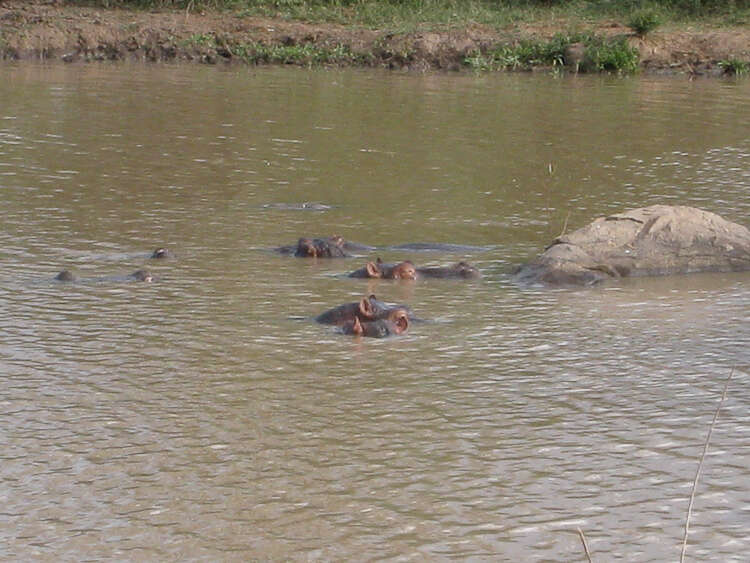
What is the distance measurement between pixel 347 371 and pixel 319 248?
256 centimetres

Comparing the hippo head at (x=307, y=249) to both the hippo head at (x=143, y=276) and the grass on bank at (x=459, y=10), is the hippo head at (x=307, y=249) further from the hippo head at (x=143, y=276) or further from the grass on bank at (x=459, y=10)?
the grass on bank at (x=459, y=10)

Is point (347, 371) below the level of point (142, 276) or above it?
below

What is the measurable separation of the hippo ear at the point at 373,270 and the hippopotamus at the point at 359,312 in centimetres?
95

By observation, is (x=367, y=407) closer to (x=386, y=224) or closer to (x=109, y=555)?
(x=109, y=555)

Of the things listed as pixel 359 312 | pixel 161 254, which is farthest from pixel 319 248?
pixel 359 312

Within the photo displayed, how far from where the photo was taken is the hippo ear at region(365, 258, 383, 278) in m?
8.53

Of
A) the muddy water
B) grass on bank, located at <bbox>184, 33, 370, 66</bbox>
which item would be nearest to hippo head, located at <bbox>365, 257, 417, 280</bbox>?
the muddy water

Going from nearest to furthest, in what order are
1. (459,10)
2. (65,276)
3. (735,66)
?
1. (65,276)
2. (735,66)
3. (459,10)

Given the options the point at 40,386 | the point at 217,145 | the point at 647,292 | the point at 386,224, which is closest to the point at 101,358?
the point at 40,386

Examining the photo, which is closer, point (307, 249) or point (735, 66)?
point (307, 249)

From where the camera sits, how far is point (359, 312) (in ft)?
24.2

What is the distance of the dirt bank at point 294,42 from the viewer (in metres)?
23.1

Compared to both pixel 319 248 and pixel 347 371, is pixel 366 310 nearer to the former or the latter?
pixel 347 371

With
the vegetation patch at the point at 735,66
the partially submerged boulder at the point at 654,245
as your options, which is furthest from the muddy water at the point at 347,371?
the vegetation patch at the point at 735,66
